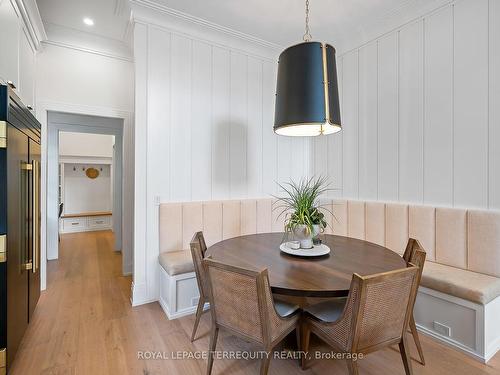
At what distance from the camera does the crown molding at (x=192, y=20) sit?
2686 mm

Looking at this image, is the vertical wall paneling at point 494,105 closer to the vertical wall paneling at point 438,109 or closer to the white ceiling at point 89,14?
the vertical wall paneling at point 438,109

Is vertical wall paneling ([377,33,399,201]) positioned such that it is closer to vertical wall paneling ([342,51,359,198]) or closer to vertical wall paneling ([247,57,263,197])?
vertical wall paneling ([342,51,359,198])

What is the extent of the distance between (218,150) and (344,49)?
2.09 metres

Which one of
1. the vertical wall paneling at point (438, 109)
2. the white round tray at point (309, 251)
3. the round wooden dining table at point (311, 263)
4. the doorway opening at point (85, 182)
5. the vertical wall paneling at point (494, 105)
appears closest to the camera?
the round wooden dining table at point (311, 263)

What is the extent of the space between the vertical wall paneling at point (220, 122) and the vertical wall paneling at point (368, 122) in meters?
1.63

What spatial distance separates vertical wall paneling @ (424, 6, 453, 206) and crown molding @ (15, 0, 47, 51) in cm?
372

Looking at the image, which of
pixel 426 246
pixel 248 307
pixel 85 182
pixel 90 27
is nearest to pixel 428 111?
pixel 426 246

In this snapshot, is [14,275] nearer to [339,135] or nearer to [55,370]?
[55,370]

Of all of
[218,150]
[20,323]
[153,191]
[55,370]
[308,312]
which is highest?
[218,150]

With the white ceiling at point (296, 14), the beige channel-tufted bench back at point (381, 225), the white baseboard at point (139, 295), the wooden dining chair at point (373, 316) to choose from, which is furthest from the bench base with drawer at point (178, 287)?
the white ceiling at point (296, 14)

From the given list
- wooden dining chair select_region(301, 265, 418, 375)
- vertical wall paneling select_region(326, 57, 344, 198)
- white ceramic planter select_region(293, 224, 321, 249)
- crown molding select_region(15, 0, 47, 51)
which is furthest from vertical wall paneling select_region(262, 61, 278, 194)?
crown molding select_region(15, 0, 47, 51)

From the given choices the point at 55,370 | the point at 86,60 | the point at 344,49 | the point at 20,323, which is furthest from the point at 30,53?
the point at 344,49

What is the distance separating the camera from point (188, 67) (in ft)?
10.1

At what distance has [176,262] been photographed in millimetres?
2555
